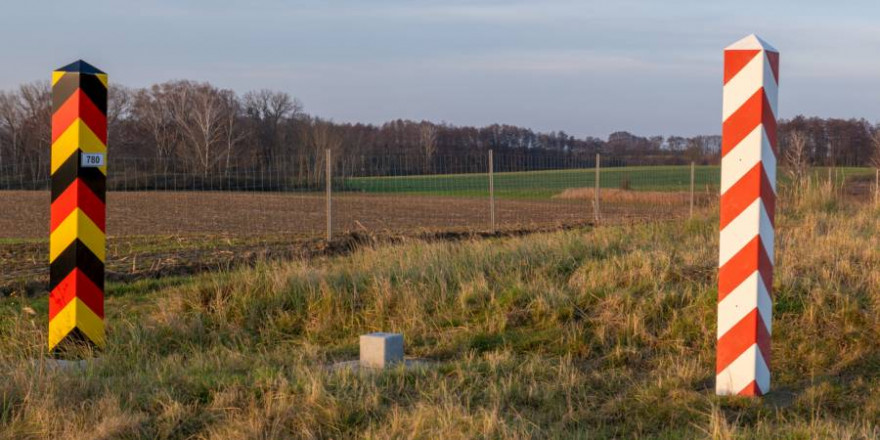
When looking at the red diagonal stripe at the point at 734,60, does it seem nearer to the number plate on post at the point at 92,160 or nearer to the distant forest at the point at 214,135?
the number plate on post at the point at 92,160

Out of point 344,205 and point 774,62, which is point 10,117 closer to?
point 344,205

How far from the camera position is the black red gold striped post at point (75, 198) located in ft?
18.4

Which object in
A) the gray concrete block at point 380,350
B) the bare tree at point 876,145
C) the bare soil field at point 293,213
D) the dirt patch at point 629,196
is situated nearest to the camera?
the gray concrete block at point 380,350

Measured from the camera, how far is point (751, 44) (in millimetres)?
4484

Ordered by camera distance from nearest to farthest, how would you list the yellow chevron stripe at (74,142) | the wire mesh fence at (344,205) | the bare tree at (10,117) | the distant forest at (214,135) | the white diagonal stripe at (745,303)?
the white diagonal stripe at (745,303) < the yellow chevron stripe at (74,142) < the wire mesh fence at (344,205) < the distant forest at (214,135) < the bare tree at (10,117)

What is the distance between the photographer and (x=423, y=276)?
23.7 feet

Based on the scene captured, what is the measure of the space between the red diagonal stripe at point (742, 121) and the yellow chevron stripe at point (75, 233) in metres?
4.03

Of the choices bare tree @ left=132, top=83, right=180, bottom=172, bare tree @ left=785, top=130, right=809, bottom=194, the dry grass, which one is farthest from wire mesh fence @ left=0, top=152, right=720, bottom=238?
bare tree @ left=132, top=83, right=180, bottom=172

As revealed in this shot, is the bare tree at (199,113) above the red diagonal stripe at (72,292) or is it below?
above

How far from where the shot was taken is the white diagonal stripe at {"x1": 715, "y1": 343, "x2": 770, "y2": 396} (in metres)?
4.43

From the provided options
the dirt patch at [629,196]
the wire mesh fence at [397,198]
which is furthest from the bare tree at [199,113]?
the dirt patch at [629,196]

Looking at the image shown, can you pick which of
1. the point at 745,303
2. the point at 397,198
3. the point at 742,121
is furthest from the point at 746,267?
the point at 397,198

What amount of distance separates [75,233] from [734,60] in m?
4.24

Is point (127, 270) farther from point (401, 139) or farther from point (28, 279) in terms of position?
point (401, 139)
